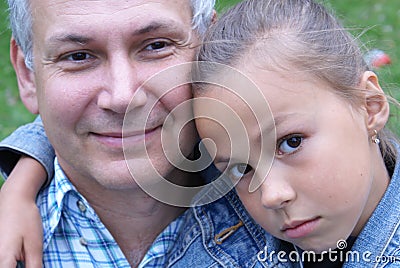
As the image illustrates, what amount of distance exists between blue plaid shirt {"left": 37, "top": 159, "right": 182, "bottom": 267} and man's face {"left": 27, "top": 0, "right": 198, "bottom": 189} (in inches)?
8.6

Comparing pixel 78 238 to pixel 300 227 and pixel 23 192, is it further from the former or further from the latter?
pixel 300 227

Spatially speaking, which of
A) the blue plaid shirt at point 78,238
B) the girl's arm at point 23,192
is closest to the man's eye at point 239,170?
the blue plaid shirt at point 78,238

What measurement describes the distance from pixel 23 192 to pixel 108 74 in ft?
2.32

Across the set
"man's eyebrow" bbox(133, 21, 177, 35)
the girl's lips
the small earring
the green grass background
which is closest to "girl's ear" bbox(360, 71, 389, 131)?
the small earring

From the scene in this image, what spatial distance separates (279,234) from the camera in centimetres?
264

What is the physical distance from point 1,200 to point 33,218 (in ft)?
0.68

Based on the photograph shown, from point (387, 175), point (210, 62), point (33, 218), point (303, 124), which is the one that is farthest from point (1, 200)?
point (387, 175)

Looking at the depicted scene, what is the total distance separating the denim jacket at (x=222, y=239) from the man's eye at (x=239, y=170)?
29 centimetres

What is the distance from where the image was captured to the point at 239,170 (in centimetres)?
265

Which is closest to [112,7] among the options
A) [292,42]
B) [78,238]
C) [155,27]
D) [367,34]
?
[155,27]

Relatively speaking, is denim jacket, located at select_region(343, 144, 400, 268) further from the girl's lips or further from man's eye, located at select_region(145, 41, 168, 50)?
man's eye, located at select_region(145, 41, 168, 50)

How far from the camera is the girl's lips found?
8.29 feet

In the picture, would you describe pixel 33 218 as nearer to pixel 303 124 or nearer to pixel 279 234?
pixel 279 234

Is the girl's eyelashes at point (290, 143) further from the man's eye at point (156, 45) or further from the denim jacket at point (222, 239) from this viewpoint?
the man's eye at point (156, 45)
